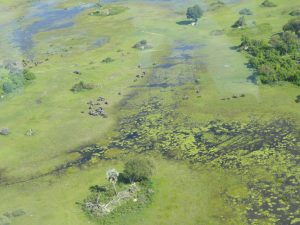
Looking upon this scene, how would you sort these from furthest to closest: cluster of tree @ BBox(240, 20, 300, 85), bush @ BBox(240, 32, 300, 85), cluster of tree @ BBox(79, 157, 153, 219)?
cluster of tree @ BBox(240, 20, 300, 85) → bush @ BBox(240, 32, 300, 85) → cluster of tree @ BBox(79, 157, 153, 219)

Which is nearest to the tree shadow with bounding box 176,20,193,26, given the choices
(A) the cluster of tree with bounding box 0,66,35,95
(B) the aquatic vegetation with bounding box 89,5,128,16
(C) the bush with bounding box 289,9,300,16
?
(C) the bush with bounding box 289,9,300,16

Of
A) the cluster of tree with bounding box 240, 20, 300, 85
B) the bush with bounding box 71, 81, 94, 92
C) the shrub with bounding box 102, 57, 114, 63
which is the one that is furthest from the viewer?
the shrub with bounding box 102, 57, 114, 63

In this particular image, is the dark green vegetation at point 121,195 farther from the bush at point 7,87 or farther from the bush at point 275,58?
the bush at point 7,87

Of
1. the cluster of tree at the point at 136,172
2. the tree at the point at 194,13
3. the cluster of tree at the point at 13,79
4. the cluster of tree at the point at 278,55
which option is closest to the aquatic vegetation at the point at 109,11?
the tree at the point at 194,13

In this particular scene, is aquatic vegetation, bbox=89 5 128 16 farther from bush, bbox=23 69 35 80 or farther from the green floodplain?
bush, bbox=23 69 35 80

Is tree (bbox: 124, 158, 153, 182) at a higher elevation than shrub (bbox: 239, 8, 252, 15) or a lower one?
lower
